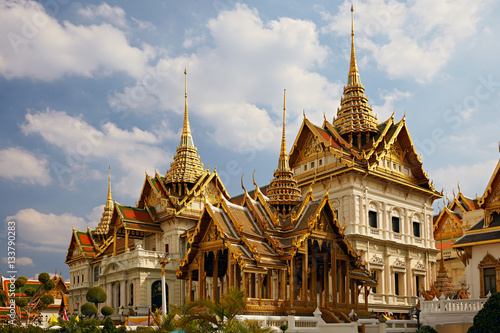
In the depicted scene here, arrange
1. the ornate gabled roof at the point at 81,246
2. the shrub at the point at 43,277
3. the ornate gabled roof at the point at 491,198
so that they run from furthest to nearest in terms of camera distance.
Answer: the ornate gabled roof at the point at 81,246 → the shrub at the point at 43,277 → the ornate gabled roof at the point at 491,198

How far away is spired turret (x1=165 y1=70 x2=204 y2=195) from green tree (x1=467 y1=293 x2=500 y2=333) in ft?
109

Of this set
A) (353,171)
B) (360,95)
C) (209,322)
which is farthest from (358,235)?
(209,322)

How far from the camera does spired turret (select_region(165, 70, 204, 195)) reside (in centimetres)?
5091

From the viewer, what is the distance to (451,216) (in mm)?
48938

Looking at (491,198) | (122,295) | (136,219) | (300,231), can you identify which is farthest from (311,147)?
(300,231)

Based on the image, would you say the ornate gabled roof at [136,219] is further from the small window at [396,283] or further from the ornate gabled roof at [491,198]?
the ornate gabled roof at [491,198]

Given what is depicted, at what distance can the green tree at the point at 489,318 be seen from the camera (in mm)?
19234

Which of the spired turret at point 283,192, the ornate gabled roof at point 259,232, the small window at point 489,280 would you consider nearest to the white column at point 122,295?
the spired turret at point 283,192

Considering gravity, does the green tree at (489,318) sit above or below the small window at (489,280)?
below

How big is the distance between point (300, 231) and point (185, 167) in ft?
108

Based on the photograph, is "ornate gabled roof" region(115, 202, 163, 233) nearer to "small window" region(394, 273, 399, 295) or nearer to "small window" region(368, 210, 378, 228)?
"small window" region(368, 210, 378, 228)

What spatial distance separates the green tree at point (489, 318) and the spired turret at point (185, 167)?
3330cm

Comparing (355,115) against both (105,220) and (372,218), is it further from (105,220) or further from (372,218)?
(105,220)

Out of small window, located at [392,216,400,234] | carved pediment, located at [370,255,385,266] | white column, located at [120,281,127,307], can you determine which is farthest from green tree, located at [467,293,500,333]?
white column, located at [120,281,127,307]
